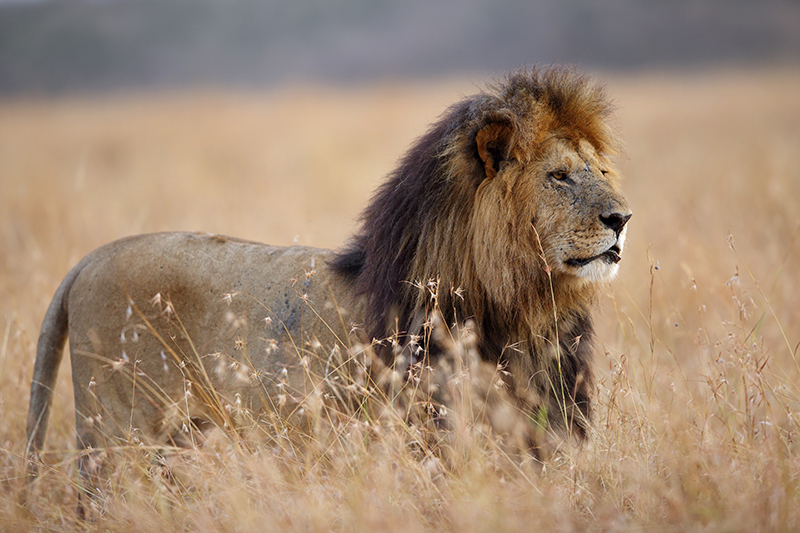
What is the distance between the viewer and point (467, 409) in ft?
8.02

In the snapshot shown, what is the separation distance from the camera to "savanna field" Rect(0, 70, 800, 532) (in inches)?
87.1

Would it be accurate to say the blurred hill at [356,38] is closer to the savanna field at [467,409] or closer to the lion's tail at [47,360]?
the savanna field at [467,409]

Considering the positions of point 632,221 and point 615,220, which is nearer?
point 615,220

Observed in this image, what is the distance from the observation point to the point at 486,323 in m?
2.54

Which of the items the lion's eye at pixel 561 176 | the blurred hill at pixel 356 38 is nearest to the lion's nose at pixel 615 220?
the lion's eye at pixel 561 176

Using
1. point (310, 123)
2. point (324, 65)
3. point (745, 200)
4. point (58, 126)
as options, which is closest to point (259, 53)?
point (324, 65)

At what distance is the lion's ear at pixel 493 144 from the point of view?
96.3 inches

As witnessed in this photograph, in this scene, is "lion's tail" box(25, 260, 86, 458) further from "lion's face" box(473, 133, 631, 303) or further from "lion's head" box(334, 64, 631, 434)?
"lion's face" box(473, 133, 631, 303)

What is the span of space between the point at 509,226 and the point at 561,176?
0.31 meters

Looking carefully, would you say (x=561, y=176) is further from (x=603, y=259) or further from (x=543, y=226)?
(x=603, y=259)

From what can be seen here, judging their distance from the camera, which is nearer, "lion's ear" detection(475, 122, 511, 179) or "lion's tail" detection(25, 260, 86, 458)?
"lion's ear" detection(475, 122, 511, 179)

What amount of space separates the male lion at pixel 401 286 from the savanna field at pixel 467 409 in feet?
0.71

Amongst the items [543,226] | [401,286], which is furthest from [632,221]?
[401,286]

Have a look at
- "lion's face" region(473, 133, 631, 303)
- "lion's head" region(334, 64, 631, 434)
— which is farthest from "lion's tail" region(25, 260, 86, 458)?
"lion's face" region(473, 133, 631, 303)
